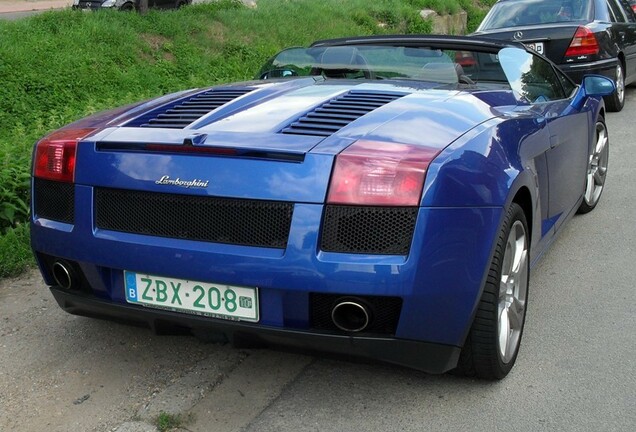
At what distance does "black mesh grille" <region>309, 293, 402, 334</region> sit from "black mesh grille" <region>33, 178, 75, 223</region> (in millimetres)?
1043

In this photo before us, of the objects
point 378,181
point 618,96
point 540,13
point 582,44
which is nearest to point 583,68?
point 582,44

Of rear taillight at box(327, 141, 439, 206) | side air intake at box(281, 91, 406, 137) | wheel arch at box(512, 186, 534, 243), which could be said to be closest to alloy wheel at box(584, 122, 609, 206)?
Answer: wheel arch at box(512, 186, 534, 243)

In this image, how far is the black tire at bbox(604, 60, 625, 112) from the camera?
972cm

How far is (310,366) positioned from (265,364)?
0.65 ft

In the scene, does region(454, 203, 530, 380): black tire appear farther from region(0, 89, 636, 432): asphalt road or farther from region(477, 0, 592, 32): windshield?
region(477, 0, 592, 32): windshield

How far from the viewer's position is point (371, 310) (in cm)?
274

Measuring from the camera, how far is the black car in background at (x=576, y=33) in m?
8.91

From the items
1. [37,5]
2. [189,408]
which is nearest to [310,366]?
[189,408]

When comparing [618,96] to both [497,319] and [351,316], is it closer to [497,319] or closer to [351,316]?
[497,319]

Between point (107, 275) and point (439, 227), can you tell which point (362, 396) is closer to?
point (439, 227)

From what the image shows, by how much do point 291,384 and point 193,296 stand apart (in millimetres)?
670

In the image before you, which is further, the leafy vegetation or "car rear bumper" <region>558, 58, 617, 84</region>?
"car rear bumper" <region>558, 58, 617, 84</region>

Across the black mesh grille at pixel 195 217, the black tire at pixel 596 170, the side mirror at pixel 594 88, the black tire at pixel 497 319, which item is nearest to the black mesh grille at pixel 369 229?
the black mesh grille at pixel 195 217

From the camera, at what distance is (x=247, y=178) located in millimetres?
2775
